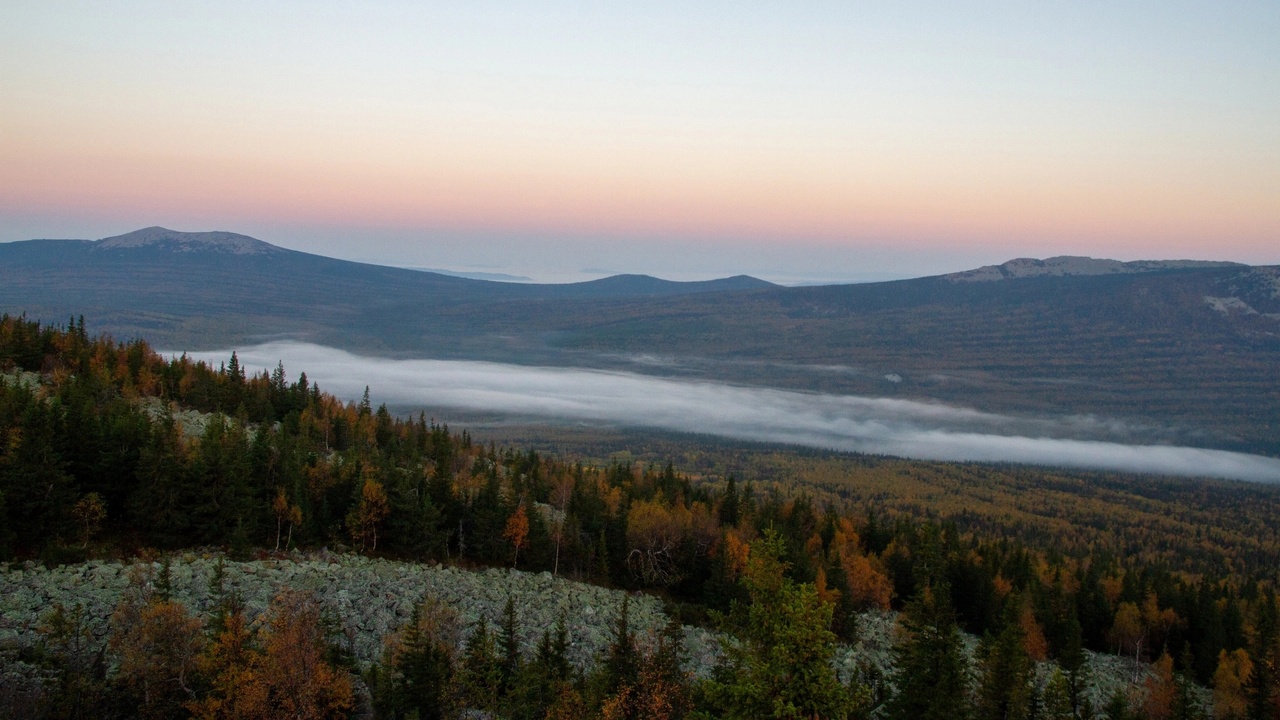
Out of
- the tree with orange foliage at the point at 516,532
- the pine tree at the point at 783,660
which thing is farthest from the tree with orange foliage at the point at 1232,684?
the tree with orange foliage at the point at 516,532

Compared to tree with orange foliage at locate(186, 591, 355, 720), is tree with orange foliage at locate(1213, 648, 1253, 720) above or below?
below

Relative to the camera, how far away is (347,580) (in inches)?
1982

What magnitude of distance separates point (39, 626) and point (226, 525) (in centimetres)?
1890

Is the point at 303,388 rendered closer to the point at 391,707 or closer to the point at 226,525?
the point at 226,525

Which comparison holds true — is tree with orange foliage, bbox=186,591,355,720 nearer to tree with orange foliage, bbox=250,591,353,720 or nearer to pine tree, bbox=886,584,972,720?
tree with orange foliage, bbox=250,591,353,720

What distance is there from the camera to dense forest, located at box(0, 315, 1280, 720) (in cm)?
2894

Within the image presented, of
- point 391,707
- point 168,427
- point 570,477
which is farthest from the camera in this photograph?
point 570,477

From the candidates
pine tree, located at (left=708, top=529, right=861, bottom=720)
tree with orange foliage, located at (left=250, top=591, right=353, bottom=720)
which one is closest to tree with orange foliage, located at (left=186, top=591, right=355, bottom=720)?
tree with orange foliage, located at (left=250, top=591, right=353, bottom=720)

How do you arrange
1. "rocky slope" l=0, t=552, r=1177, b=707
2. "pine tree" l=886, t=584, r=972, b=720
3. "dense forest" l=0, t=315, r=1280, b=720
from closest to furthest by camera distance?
1. "dense forest" l=0, t=315, r=1280, b=720
2. "pine tree" l=886, t=584, r=972, b=720
3. "rocky slope" l=0, t=552, r=1177, b=707

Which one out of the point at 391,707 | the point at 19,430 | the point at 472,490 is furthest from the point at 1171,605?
the point at 19,430

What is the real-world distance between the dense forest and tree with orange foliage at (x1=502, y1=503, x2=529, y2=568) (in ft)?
0.89

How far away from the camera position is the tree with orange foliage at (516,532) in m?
62.0

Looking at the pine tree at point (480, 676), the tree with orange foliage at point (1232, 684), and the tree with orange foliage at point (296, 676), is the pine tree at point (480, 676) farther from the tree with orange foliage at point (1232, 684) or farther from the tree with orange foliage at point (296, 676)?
the tree with orange foliage at point (1232, 684)

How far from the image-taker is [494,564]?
205 ft
